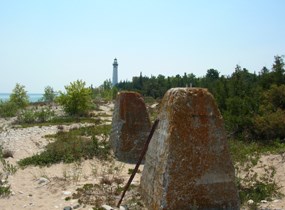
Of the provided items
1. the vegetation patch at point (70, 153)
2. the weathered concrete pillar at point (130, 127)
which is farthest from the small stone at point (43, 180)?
the weathered concrete pillar at point (130, 127)

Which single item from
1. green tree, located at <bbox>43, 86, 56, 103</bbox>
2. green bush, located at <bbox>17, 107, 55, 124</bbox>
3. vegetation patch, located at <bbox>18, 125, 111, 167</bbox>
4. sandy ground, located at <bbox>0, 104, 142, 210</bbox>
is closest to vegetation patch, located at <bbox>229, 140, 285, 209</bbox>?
sandy ground, located at <bbox>0, 104, 142, 210</bbox>

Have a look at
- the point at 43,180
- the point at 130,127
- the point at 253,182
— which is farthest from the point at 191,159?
the point at 130,127

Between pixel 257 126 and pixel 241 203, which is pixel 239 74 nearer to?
pixel 257 126

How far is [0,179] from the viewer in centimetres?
936

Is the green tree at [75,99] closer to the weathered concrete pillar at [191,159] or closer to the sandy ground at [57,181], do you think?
the sandy ground at [57,181]

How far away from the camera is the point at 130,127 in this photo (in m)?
12.6

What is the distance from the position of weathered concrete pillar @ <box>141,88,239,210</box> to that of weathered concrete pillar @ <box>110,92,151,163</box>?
5920 mm

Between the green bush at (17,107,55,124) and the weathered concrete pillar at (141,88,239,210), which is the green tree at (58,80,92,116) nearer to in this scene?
the green bush at (17,107,55,124)

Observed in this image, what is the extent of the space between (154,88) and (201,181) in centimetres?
5455

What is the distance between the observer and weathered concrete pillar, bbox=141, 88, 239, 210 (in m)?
5.88

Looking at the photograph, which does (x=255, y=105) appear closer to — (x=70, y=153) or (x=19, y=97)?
(x=70, y=153)

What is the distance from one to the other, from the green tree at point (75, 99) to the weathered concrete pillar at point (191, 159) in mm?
22750

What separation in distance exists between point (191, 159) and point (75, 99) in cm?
2341

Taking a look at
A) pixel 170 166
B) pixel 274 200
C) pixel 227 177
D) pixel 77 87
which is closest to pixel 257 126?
pixel 274 200
